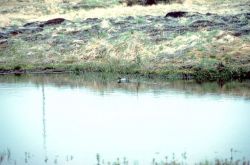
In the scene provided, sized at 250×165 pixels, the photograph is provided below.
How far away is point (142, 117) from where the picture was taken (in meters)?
22.3

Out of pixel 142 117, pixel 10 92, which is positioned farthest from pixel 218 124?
pixel 10 92

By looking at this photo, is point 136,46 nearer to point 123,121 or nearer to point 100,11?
point 100,11

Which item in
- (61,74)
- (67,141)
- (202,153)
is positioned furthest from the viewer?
(61,74)

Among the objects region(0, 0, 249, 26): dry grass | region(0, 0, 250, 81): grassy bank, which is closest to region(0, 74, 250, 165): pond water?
region(0, 0, 250, 81): grassy bank

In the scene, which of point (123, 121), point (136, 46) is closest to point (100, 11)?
point (136, 46)

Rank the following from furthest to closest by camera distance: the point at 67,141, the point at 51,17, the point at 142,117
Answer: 1. the point at 51,17
2. the point at 142,117
3. the point at 67,141

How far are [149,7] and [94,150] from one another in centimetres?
3729

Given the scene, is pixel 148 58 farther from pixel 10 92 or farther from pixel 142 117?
pixel 142 117

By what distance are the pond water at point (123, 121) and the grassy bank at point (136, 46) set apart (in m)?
2.90

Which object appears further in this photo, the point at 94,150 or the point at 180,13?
the point at 180,13

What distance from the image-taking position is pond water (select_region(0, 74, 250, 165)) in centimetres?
1659

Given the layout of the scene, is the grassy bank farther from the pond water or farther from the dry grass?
the pond water

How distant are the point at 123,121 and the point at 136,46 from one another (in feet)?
60.3

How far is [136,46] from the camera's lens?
1549 inches
